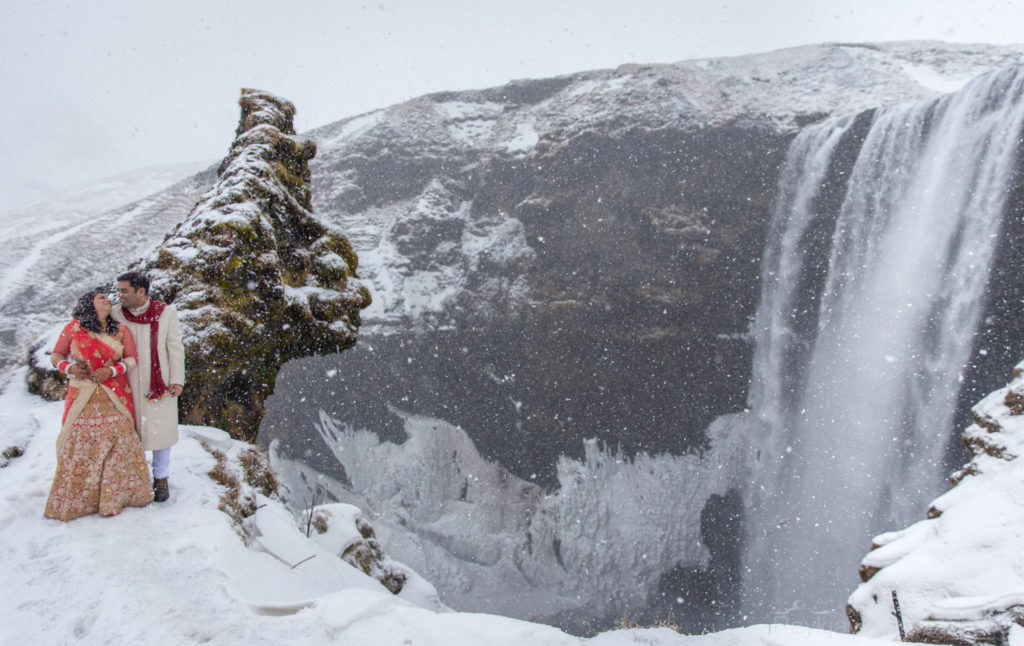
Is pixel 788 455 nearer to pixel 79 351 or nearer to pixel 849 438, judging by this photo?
pixel 849 438

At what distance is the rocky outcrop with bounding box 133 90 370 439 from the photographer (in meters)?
5.65

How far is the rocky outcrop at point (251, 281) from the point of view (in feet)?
18.5

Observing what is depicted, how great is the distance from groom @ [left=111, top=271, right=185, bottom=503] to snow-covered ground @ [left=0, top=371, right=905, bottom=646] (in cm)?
45

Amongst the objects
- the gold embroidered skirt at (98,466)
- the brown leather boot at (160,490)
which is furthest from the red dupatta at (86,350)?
the brown leather boot at (160,490)

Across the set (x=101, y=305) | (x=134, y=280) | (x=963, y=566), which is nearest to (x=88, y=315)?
(x=101, y=305)

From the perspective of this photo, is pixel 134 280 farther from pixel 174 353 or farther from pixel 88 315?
pixel 174 353

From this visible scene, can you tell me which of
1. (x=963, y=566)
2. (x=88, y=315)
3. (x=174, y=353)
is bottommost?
(x=963, y=566)

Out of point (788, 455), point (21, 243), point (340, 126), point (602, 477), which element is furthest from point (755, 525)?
point (21, 243)

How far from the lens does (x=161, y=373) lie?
3430 millimetres

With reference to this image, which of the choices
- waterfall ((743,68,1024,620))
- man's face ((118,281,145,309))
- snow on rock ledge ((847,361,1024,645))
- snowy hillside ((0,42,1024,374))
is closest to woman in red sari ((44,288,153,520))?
man's face ((118,281,145,309))

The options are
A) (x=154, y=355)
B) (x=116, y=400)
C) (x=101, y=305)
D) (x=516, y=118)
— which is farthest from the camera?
(x=516, y=118)

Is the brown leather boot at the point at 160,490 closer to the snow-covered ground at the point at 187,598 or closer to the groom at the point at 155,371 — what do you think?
the groom at the point at 155,371

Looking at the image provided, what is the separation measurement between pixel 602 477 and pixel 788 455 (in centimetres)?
801

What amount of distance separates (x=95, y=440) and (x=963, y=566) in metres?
6.18
